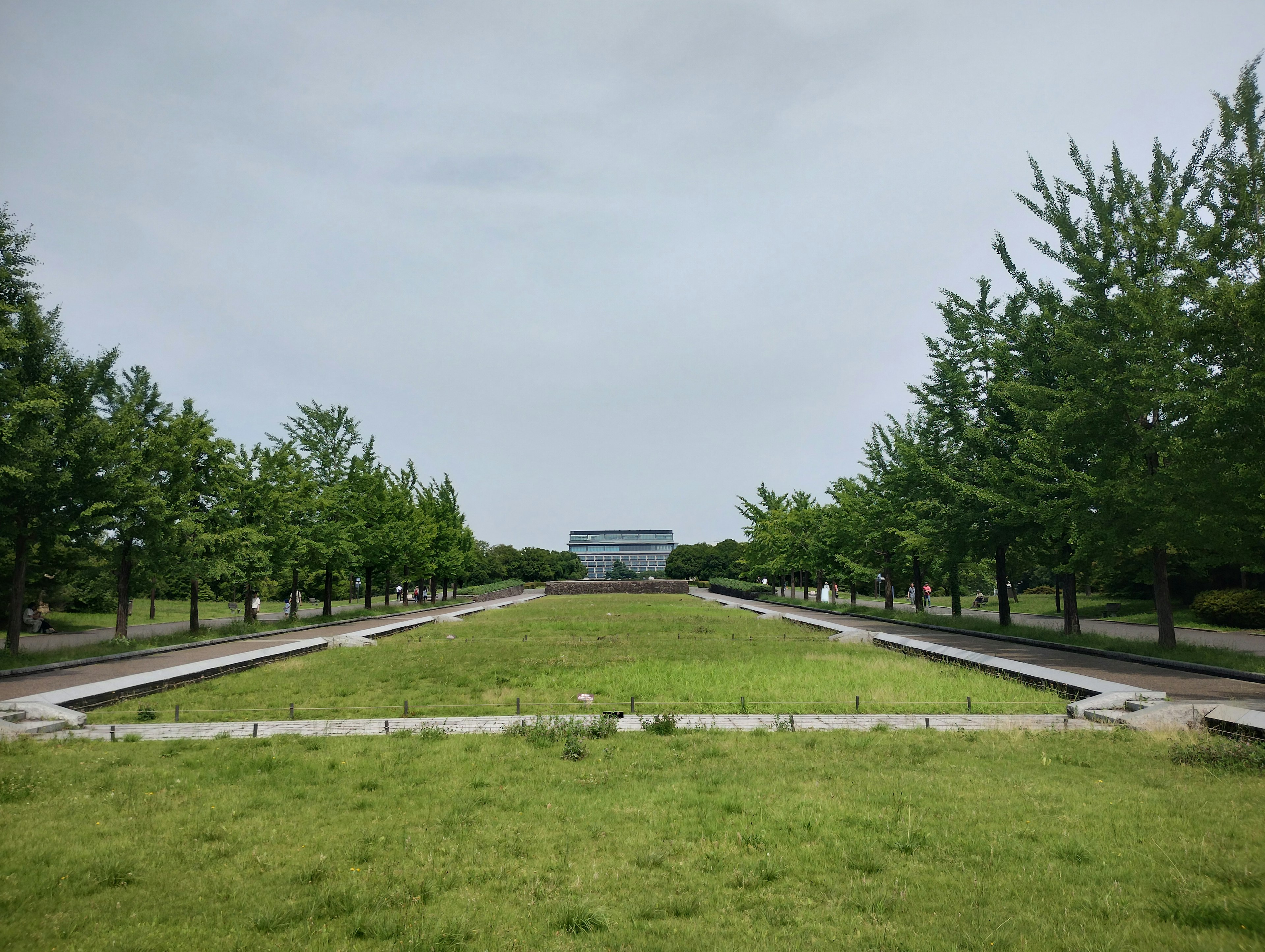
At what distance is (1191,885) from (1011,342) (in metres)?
25.8

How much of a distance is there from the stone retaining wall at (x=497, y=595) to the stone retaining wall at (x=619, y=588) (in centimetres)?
381

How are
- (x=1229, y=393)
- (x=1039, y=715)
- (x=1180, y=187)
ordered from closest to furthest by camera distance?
1. (x=1039, y=715)
2. (x=1229, y=393)
3. (x=1180, y=187)

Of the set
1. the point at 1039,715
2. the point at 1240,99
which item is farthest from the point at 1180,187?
the point at 1039,715

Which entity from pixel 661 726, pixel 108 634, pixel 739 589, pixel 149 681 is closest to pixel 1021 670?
pixel 661 726

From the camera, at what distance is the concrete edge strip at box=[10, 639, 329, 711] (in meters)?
14.3

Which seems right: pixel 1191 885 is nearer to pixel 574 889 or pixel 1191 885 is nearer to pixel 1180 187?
pixel 574 889

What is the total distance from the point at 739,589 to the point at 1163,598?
55649mm

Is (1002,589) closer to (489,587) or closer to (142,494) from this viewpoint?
(142,494)

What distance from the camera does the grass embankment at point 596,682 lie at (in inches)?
556

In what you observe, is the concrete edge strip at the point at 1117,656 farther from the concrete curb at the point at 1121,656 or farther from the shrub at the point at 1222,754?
the shrub at the point at 1222,754

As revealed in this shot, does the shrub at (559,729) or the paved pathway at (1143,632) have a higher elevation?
the shrub at (559,729)

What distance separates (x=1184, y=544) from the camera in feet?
61.4

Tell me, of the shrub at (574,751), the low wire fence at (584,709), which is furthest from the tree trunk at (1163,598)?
the shrub at (574,751)

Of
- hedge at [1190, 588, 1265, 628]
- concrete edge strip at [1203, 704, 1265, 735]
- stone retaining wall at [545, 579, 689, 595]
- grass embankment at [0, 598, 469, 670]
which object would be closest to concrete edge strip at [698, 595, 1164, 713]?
concrete edge strip at [1203, 704, 1265, 735]
